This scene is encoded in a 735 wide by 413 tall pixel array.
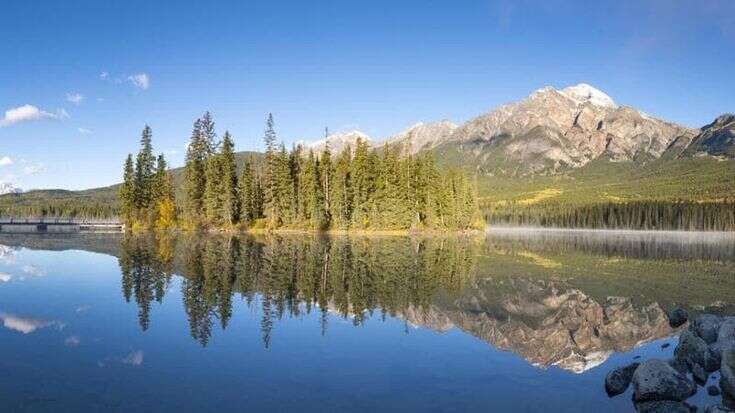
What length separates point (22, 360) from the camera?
18.3 meters

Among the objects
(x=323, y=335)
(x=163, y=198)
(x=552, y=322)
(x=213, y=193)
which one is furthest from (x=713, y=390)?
(x=163, y=198)

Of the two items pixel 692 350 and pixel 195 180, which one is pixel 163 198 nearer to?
pixel 195 180

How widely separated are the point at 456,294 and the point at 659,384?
61.6ft

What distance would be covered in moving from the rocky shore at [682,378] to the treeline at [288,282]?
11.9 m

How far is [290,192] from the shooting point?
369ft

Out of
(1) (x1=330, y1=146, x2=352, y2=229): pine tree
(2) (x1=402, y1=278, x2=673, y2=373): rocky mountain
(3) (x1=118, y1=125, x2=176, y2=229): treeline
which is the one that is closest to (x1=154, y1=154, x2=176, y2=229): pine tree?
(3) (x1=118, y1=125, x2=176, y2=229): treeline

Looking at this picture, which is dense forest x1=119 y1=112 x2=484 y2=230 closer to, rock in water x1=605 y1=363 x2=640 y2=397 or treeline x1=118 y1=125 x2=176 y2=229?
treeline x1=118 y1=125 x2=176 y2=229

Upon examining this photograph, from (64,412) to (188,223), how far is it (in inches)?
4028

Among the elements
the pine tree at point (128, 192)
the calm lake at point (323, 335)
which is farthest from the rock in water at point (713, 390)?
the pine tree at point (128, 192)

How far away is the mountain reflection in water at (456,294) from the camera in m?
25.6

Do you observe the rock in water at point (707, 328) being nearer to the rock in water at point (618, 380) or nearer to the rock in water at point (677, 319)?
the rock in water at point (677, 319)

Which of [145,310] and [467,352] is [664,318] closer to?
[467,352]

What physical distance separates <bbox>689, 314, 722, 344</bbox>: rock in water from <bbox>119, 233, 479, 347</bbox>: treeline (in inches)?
487

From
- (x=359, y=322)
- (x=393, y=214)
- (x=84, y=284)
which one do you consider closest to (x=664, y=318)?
(x=359, y=322)
